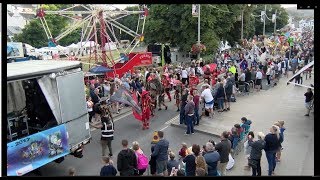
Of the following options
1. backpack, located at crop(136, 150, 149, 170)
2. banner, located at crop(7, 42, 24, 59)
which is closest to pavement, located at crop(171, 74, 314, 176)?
backpack, located at crop(136, 150, 149, 170)

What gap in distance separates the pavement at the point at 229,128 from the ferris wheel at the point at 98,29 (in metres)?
3.80

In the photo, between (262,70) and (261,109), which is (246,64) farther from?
(261,109)

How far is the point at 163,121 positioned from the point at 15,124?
5031 mm

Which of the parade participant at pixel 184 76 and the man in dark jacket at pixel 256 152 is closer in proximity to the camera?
the man in dark jacket at pixel 256 152

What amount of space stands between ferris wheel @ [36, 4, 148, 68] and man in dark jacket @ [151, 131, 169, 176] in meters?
6.33

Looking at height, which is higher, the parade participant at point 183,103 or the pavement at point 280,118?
the parade participant at point 183,103

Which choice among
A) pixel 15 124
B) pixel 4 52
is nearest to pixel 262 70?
pixel 15 124

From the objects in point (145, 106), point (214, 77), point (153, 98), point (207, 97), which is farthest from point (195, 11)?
point (145, 106)

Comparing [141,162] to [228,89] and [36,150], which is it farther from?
[228,89]

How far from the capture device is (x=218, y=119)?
40.7ft

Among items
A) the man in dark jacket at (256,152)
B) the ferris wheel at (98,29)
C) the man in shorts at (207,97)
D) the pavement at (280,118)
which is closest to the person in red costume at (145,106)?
the pavement at (280,118)

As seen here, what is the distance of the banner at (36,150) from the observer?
23.5 feet

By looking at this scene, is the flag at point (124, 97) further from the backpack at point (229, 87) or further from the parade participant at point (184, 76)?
the parade participant at point (184, 76)

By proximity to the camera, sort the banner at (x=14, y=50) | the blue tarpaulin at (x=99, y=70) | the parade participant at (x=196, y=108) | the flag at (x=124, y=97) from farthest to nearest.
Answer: the blue tarpaulin at (x=99, y=70) < the parade participant at (x=196, y=108) < the flag at (x=124, y=97) < the banner at (x=14, y=50)
